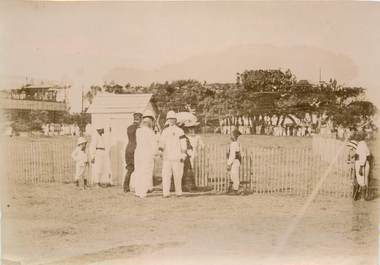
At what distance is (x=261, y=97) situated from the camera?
131cm

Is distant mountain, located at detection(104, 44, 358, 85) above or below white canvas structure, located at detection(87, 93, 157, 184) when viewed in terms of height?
above

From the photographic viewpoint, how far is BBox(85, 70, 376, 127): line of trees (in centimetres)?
130

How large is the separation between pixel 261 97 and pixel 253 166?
214 millimetres

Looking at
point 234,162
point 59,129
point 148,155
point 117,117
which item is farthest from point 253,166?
point 59,129

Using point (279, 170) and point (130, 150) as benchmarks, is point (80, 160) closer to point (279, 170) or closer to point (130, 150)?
point (130, 150)

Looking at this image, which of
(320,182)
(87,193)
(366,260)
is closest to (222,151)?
(320,182)

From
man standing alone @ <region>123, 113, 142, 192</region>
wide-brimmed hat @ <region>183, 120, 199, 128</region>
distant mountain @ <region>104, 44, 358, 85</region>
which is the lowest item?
man standing alone @ <region>123, 113, 142, 192</region>

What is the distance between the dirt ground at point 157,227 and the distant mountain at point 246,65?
0.36 metres

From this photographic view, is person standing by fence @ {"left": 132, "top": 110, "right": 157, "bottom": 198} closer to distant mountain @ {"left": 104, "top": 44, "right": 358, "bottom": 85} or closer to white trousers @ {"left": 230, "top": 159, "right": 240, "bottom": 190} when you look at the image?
distant mountain @ {"left": 104, "top": 44, "right": 358, "bottom": 85}

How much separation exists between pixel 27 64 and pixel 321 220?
1.02 metres

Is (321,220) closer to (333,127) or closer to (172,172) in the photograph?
(333,127)

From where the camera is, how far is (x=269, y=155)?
1.31 meters

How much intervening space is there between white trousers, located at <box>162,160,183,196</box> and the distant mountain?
26 centimetres

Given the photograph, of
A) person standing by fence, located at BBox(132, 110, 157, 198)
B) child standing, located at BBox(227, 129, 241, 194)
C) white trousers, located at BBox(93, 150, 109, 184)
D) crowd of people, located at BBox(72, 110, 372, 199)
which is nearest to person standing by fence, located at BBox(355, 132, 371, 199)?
crowd of people, located at BBox(72, 110, 372, 199)
